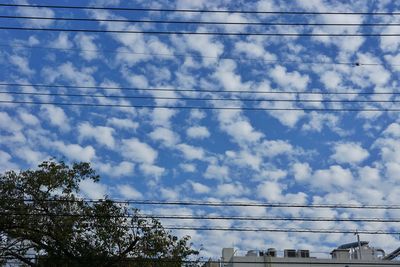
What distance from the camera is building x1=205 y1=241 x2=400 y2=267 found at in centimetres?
4219

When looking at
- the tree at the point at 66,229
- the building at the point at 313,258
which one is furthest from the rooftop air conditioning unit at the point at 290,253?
the tree at the point at 66,229

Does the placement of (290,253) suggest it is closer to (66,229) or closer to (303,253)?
(303,253)

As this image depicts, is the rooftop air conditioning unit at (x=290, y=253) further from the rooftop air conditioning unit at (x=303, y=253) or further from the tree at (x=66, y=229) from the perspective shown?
the tree at (x=66, y=229)

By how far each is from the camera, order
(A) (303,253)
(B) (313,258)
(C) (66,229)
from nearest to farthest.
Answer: (C) (66,229) < (B) (313,258) < (A) (303,253)

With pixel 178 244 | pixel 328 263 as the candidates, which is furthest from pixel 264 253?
pixel 178 244

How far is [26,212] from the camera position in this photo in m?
26.3

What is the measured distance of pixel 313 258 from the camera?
1719 inches

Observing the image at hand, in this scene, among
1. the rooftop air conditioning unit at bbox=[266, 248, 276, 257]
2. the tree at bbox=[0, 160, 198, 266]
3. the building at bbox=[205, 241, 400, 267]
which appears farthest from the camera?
the rooftop air conditioning unit at bbox=[266, 248, 276, 257]

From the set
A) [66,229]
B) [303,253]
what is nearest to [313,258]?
[303,253]

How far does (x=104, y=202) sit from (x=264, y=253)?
20113 mm

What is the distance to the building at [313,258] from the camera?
42.2 metres

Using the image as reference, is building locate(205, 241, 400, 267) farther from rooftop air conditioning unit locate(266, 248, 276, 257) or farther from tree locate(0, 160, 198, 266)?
tree locate(0, 160, 198, 266)

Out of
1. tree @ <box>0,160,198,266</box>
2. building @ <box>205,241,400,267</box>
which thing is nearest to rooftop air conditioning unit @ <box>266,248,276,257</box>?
building @ <box>205,241,400,267</box>

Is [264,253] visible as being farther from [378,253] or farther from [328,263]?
[378,253]
